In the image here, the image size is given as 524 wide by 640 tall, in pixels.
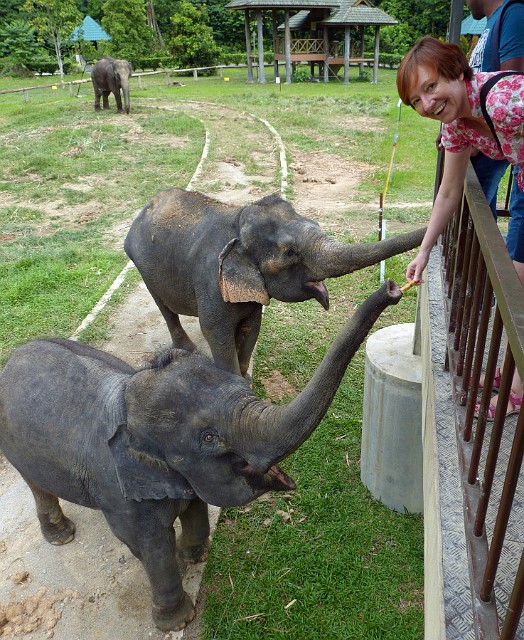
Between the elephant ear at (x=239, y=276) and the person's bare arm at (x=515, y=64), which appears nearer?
the person's bare arm at (x=515, y=64)

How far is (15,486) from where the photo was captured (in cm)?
432

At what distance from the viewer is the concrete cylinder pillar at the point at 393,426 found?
3.86 meters

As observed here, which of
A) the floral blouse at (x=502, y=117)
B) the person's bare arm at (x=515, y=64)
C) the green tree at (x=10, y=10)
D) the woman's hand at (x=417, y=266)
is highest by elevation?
the green tree at (x=10, y=10)

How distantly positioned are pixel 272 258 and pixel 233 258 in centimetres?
27

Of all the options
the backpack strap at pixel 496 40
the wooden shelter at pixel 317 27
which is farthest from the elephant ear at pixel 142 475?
the wooden shelter at pixel 317 27

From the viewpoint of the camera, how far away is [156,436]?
2596 millimetres

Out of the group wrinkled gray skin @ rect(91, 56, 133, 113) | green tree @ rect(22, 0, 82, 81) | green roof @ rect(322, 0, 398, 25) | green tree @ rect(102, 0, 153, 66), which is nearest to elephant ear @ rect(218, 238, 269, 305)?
wrinkled gray skin @ rect(91, 56, 133, 113)

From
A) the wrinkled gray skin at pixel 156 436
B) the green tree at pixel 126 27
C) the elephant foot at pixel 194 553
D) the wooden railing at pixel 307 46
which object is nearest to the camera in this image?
the wrinkled gray skin at pixel 156 436

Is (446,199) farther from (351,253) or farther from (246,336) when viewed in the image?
(246,336)

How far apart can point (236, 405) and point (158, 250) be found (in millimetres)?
2680

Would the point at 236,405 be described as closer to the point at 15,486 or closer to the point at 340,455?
the point at 340,455

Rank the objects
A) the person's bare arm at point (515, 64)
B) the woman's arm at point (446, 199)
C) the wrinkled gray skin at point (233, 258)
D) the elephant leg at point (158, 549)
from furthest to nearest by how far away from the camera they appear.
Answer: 1. the wrinkled gray skin at point (233, 258)
2. the person's bare arm at point (515, 64)
3. the elephant leg at point (158, 549)
4. the woman's arm at point (446, 199)

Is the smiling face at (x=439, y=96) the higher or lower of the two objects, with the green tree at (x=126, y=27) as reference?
lower

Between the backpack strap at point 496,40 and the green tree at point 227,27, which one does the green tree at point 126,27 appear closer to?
the green tree at point 227,27
